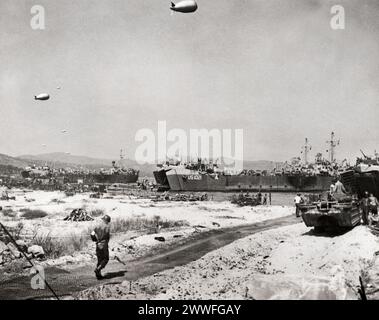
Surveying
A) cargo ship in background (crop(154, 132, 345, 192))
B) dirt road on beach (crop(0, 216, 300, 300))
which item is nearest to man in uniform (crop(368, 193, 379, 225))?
dirt road on beach (crop(0, 216, 300, 300))

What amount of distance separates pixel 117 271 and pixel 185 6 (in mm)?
7601

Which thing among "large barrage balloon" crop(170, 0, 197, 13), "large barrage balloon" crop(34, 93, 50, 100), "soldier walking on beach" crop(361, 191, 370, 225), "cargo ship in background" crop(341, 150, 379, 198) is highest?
"large barrage balloon" crop(170, 0, 197, 13)

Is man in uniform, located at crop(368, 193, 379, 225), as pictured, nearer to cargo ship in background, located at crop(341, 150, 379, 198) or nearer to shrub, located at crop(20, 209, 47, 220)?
cargo ship in background, located at crop(341, 150, 379, 198)

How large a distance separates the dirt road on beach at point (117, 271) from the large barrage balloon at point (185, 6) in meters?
7.35

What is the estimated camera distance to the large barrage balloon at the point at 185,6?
1050 centimetres

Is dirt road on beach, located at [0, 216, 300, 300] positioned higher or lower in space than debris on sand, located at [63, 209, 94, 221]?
lower

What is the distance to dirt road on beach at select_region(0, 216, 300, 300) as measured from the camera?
851 centimetres

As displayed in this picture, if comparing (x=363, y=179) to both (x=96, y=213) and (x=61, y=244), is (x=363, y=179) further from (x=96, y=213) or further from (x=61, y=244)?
(x=96, y=213)

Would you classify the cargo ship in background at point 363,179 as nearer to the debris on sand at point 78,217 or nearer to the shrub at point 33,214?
the debris on sand at point 78,217

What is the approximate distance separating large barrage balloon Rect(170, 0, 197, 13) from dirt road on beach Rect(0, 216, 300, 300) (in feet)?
24.1

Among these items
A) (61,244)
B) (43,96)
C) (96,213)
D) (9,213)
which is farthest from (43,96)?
(9,213)

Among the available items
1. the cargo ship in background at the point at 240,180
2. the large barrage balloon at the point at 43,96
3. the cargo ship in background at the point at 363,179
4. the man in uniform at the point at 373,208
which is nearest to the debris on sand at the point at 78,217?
the large barrage balloon at the point at 43,96
